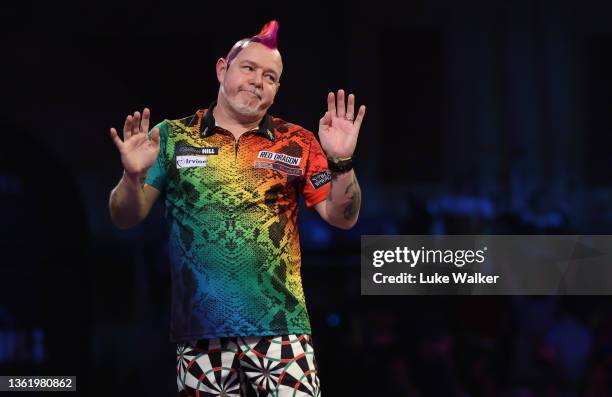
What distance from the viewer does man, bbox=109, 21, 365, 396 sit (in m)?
2.67

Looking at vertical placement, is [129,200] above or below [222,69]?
below

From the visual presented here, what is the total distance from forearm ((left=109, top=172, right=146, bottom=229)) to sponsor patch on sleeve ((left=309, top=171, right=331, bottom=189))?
18.3 inches

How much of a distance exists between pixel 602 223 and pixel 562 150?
405mm

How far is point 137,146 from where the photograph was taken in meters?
2.69

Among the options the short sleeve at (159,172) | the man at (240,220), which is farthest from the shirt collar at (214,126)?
the short sleeve at (159,172)

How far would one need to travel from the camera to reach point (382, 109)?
4.92 m

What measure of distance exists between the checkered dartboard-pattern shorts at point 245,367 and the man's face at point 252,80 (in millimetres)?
633

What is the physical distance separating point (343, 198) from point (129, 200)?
57 centimetres

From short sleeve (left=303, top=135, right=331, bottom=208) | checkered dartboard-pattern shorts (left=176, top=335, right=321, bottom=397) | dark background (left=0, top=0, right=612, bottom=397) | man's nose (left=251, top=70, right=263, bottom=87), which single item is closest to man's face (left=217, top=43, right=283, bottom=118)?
man's nose (left=251, top=70, right=263, bottom=87)

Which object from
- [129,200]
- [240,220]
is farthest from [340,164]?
[129,200]

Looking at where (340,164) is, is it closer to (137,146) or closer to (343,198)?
(343,198)

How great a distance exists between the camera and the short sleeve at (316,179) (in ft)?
9.23

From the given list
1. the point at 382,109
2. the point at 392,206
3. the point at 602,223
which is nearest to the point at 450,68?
the point at 382,109

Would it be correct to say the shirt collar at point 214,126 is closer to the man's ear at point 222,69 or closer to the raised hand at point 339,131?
the man's ear at point 222,69
